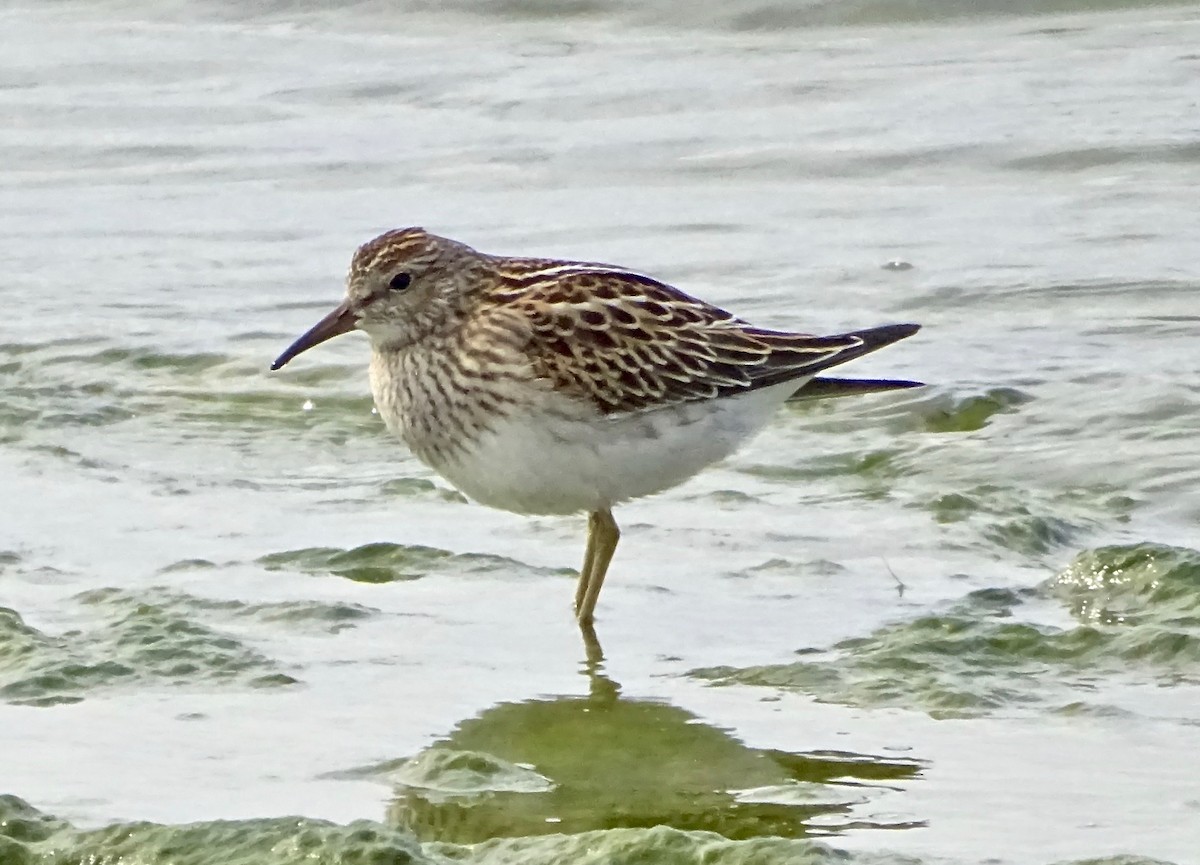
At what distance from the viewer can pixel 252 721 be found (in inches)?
205

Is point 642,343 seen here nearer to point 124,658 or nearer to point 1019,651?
point 1019,651

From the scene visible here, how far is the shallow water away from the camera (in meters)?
4.75

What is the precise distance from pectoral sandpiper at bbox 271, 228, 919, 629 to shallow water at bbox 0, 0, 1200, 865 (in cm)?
36

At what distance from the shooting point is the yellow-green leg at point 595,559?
6.00 metres

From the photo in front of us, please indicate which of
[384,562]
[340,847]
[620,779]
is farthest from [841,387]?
[340,847]

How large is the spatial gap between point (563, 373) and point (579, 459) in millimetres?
246

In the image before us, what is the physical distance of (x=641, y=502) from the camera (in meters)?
7.11

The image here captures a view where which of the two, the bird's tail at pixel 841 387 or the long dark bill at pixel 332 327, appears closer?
the long dark bill at pixel 332 327

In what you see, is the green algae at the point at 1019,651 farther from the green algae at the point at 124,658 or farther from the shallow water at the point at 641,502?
the green algae at the point at 124,658

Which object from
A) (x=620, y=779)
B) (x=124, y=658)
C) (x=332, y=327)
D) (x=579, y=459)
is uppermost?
(x=332, y=327)

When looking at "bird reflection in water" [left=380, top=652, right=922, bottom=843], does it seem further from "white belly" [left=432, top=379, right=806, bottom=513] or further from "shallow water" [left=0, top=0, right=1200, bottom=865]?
"white belly" [left=432, top=379, right=806, bottom=513]

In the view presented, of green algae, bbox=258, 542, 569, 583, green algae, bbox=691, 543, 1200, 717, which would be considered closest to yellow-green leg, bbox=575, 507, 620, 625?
green algae, bbox=258, 542, 569, 583

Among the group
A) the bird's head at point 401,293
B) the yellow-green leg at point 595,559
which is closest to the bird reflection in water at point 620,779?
the yellow-green leg at point 595,559

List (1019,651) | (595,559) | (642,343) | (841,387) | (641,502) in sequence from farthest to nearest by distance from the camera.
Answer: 1. (641,502)
2. (841,387)
3. (642,343)
4. (595,559)
5. (1019,651)
